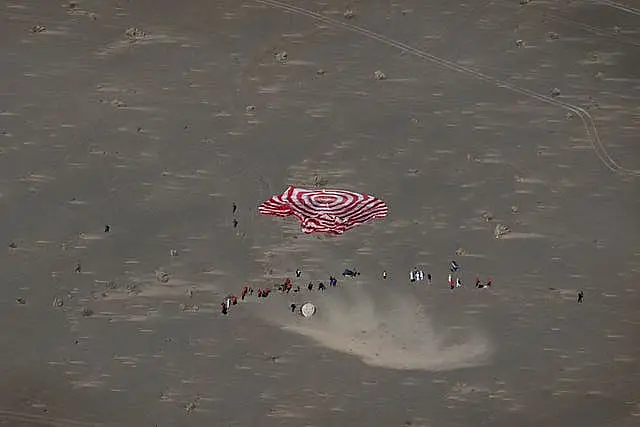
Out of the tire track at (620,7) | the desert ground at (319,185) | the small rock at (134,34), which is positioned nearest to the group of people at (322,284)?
the desert ground at (319,185)

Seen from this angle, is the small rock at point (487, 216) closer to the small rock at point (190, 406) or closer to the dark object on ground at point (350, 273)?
the dark object on ground at point (350, 273)

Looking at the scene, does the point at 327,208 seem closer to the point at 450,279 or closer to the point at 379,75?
the point at 450,279

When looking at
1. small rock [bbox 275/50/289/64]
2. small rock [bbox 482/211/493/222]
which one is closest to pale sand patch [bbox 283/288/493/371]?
small rock [bbox 482/211/493/222]

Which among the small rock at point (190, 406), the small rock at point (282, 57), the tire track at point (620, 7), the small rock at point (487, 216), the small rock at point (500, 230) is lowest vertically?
the small rock at point (190, 406)

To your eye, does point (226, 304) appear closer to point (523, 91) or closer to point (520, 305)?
point (520, 305)

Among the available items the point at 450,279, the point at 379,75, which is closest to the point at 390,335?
the point at 450,279
